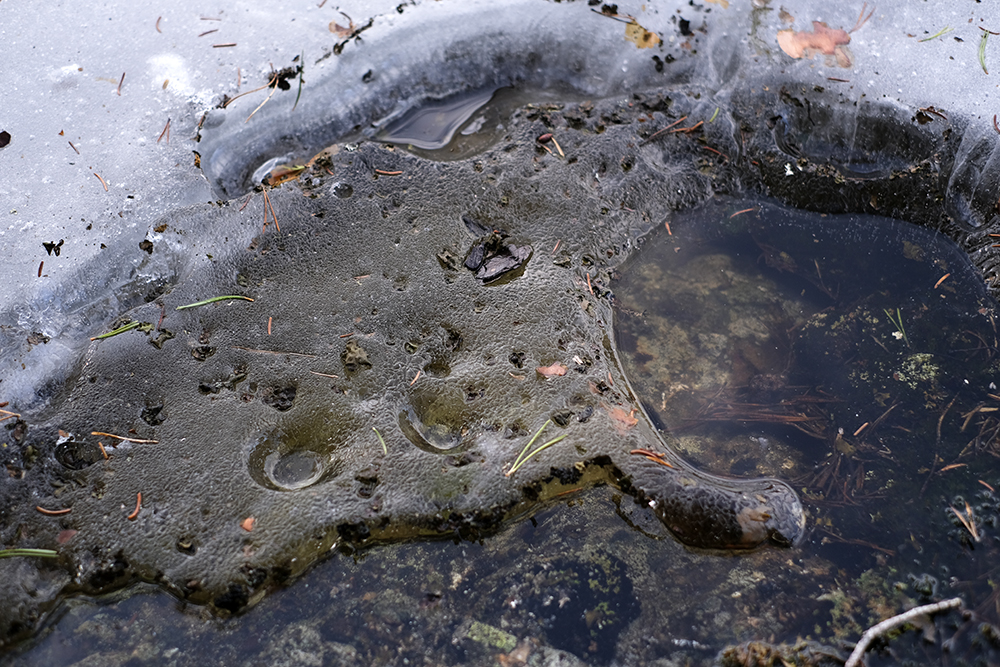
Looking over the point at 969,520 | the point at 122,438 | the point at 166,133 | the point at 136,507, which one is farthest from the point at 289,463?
the point at 969,520

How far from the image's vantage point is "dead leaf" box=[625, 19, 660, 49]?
3.57 meters

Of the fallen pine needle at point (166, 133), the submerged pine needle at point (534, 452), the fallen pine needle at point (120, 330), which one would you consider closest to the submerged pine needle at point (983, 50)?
the submerged pine needle at point (534, 452)

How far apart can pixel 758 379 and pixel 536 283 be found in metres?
1.15

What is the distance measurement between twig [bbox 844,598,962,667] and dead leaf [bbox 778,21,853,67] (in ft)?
9.17

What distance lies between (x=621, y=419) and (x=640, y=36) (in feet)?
7.69

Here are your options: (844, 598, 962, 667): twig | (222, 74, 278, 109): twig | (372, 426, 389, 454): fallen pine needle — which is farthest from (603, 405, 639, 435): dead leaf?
(222, 74, 278, 109): twig

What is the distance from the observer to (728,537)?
7.96 ft

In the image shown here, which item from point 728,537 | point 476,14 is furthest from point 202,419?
point 476,14

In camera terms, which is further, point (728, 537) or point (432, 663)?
point (728, 537)

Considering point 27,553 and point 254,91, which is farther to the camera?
point 254,91

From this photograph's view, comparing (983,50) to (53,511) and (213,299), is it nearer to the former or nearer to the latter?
(213,299)

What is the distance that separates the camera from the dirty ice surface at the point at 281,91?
9.53ft

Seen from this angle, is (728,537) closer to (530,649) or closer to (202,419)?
(530,649)

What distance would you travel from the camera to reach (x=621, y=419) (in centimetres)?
261
